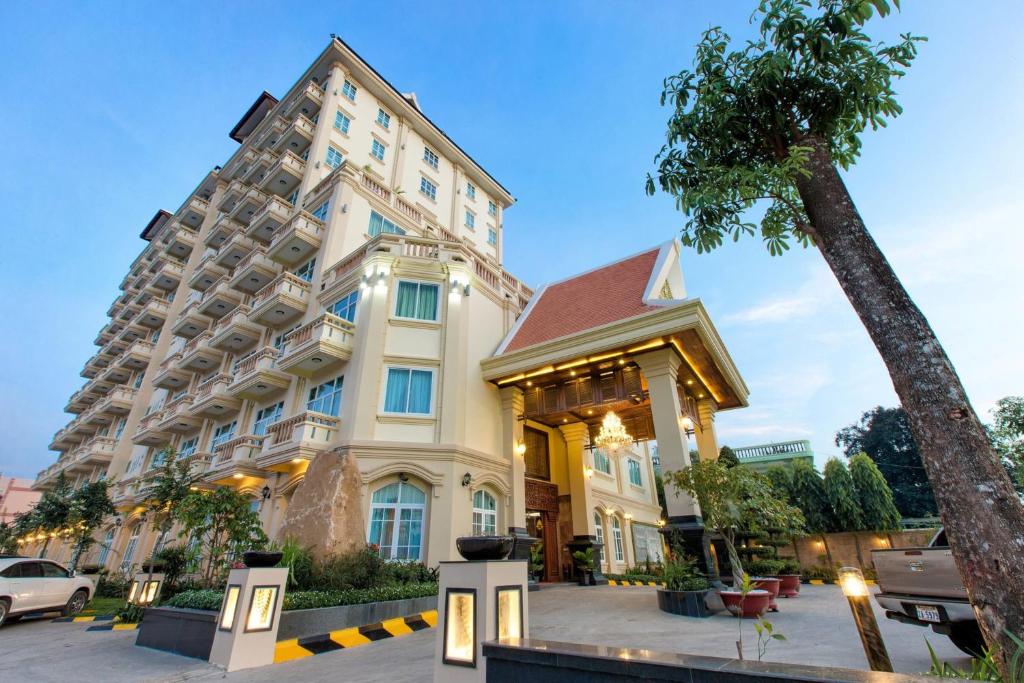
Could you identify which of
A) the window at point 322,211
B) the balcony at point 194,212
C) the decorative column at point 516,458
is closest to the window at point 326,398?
the decorative column at point 516,458

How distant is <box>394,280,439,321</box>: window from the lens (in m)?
15.2

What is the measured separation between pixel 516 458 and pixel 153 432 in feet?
56.9

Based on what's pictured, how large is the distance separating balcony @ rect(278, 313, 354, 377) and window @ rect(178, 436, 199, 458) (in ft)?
28.5

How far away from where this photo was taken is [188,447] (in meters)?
20.8

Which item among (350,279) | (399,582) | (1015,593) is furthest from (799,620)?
(350,279)

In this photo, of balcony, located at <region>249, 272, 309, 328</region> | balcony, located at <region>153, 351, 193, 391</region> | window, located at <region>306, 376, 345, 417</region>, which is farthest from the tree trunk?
balcony, located at <region>153, 351, 193, 391</region>

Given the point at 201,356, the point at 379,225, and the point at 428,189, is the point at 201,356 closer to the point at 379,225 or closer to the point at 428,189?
the point at 379,225

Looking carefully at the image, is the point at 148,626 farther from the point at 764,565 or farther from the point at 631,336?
the point at 764,565

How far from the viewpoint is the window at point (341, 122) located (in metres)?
22.4

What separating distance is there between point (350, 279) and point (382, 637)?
36.6 ft

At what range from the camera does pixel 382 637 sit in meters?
7.91

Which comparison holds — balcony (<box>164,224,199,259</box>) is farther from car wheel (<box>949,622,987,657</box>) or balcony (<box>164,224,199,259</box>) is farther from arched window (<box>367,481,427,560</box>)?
car wheel (<box>949,622,987,657</box>)

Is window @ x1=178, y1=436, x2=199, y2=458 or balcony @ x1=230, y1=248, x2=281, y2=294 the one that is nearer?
balcony @ x1=230, y1=248, x2=281, y2=294

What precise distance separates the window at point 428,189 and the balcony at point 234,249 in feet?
28.1
